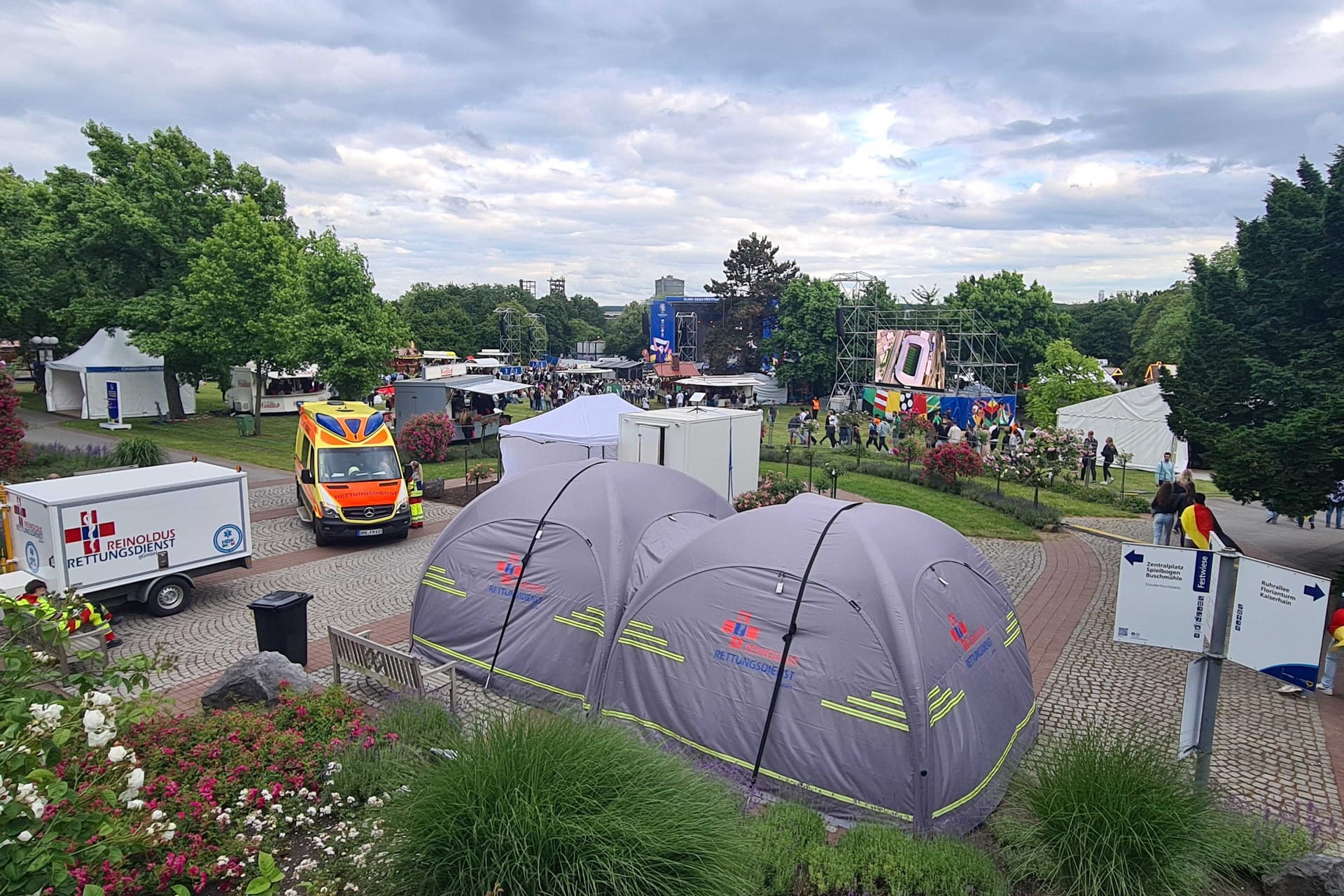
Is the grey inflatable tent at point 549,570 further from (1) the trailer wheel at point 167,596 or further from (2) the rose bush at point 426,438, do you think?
(2) the rose bush at point 426,438

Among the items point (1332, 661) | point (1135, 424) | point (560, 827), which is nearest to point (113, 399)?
point (560, 827)

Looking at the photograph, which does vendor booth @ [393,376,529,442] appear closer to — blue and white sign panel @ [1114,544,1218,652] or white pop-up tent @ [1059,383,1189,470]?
white pop-up tent @ [1059,383,1189,470]

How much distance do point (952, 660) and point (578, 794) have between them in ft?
11.3

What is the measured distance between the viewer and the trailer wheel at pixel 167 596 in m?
10.7

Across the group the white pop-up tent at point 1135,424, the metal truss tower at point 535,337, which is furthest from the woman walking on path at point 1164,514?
the metal truss tower at point 535,337

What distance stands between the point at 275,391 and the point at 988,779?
35657 millimetres

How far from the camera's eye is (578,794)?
→ 4.39 m

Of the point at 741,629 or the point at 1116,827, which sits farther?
the point at 741,629

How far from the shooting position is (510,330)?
2790 inches

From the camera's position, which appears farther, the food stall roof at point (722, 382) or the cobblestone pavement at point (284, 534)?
the food stall roof at point (722, 382)

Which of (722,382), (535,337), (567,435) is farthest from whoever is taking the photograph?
(535,337)

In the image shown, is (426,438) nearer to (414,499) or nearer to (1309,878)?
(414,499)

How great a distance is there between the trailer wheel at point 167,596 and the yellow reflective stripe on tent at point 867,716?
9.18 metres

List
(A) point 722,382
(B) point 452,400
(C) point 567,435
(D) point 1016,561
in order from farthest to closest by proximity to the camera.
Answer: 1. (A) point 722,382
2. (B) point 452,400
3. (C) point 567,435
4. (D) point 1016,561
